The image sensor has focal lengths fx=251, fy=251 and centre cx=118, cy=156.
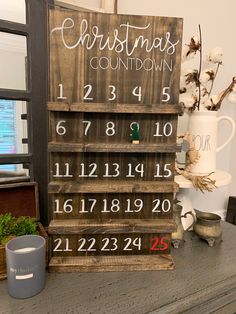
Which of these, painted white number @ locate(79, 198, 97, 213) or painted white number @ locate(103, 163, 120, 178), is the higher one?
painted white number @ locate(103, 163, 120, 178)

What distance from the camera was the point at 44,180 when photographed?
84cm

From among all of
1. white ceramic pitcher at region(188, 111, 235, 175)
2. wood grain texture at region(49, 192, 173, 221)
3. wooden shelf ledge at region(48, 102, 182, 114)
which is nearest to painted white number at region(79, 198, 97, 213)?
wood grain texture at region(49, 192, 173, 221)

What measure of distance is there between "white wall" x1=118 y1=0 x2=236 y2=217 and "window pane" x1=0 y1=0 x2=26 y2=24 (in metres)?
0.37

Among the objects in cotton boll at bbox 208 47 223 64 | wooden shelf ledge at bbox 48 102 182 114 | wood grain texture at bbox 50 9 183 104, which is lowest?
wooden shelf ledge at bbox 48 102 182 114

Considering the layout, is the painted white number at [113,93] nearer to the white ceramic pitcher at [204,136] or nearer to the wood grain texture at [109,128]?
the wood grain texture at [109,128]

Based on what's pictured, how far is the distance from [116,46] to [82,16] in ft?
0.35

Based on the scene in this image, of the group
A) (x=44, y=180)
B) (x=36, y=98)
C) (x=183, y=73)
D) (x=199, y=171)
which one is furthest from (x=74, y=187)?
(x=183, y=73)

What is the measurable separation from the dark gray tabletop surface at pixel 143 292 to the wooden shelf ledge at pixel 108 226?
12 centimetres

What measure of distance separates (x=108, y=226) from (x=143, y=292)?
0.18 m

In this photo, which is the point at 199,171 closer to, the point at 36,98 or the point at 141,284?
the point at 141,284

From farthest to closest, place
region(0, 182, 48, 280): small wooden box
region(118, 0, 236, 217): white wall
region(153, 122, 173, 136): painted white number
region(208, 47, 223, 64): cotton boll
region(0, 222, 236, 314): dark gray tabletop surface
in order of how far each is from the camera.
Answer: region(118, 0, 236, 217): white wall → region(208, 47, 223, 64): cotton boll → region(0, 182, 48, 280): small wooden box → region(153, 122, 173, 136): painted white number → region(0, 222, 236, 314): dark gray tabletop surface

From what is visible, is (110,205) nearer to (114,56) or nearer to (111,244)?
(111,244)

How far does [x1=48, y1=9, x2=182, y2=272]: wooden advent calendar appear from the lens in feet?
2.05

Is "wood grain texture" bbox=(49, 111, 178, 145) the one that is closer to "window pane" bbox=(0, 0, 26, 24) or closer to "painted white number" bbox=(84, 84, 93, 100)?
"painted white number" bbox=(84, 84, 93, 100)
